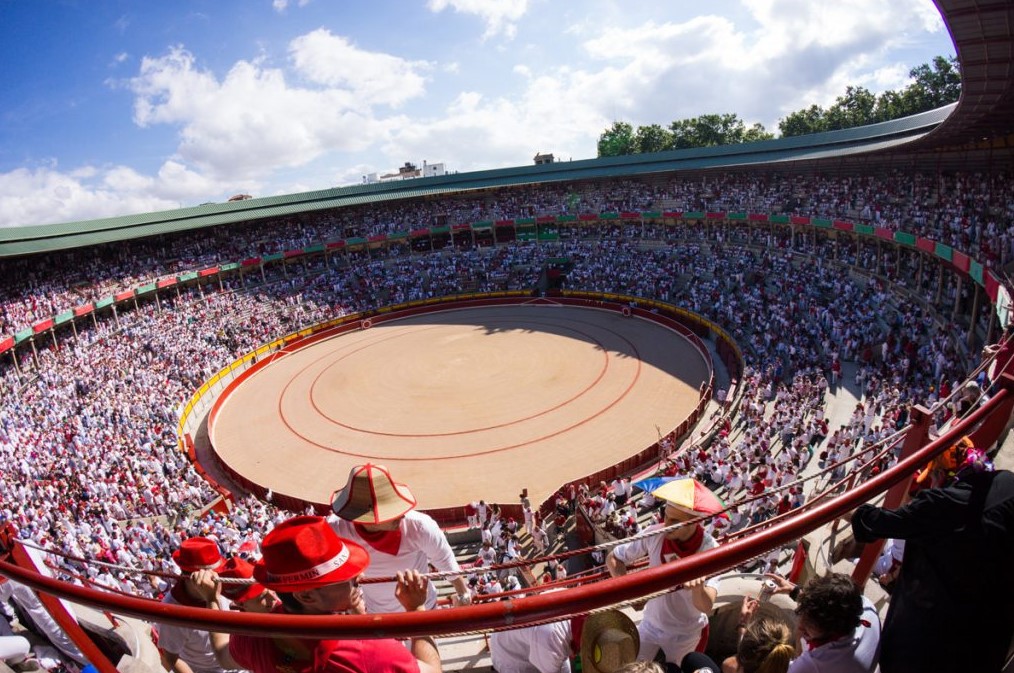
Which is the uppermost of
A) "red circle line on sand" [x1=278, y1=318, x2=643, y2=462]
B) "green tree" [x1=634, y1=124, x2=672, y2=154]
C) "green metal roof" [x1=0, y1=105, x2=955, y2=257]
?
"green tree" [x1=634, y1=124, x2=672, y2=154]

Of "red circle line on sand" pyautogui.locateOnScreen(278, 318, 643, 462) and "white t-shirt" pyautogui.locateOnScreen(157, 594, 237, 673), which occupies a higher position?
"white t-shirt" pyautogui.locateOnScreen(157, 594, 237, 673)

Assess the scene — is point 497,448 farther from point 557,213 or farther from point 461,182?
point 461,182

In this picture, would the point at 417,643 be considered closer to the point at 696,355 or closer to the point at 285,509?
the point at 285,509

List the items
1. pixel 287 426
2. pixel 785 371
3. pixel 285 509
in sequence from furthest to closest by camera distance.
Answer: pixel 287 426 → pixel 785 371 → pixel 285 509

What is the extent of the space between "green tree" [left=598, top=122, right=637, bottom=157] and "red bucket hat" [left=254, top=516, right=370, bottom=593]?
306 ft

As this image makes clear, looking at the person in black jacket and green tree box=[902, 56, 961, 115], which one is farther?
green tree box=[902, 56, 961, 115]

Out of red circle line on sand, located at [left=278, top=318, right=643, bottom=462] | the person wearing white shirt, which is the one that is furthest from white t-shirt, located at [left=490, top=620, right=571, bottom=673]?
red circle line on sand, located at [left=278, top=318, right=643, bottom=462]

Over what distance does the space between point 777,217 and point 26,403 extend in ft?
150

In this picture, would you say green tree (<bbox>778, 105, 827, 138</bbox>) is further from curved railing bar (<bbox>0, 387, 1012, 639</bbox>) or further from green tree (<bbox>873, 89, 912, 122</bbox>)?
curved railing bar (<bbox>0, 387, 1012, 639</bbox>)

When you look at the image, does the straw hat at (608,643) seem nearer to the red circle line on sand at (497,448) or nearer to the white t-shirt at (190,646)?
the white t-shirt at (190,646)

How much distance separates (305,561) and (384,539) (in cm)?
215

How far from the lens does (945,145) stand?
30.3 m

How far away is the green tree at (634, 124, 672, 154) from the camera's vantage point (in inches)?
3322

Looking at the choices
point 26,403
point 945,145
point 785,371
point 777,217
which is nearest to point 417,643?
point 785,371
